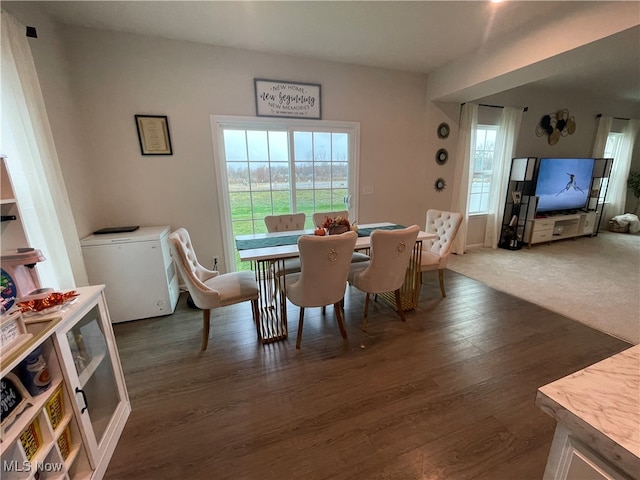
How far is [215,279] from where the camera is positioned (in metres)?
2.25

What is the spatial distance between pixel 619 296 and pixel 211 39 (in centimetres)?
508

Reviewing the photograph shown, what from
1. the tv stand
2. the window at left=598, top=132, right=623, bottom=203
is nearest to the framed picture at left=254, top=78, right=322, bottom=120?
the tv stand

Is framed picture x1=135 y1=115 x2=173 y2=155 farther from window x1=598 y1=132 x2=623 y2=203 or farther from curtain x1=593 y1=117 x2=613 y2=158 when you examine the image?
window x1=598 y1=132 x2=623 y2=203

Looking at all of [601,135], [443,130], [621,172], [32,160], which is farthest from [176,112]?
[621,172]

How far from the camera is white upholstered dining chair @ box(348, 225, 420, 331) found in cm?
201

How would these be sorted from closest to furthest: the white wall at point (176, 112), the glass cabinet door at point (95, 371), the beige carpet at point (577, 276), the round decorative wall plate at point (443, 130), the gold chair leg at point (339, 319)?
the glass cabinet door at point (95, 371) < the gold chair leg at point (339, 319) < the white wall at point (176, 112) < the beige carpet at point (577, 276) < the round decorative wall plate at point (443, 130)

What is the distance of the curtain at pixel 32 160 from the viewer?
60.9 inches

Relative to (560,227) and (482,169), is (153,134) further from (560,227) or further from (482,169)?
(560,227)

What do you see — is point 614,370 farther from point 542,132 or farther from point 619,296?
point 542,132

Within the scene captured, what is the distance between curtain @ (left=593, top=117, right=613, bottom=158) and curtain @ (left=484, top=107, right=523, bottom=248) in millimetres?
2154

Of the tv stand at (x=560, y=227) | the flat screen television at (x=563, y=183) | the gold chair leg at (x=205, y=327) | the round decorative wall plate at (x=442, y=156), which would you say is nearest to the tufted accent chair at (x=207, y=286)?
the gold chair leg at (x=205, y=327)

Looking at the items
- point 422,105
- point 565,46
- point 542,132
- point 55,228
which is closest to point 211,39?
point 55,228

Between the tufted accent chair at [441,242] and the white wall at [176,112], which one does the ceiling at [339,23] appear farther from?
the tufted accent chair at [441,242]

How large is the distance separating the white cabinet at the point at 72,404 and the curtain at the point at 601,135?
785 cm
